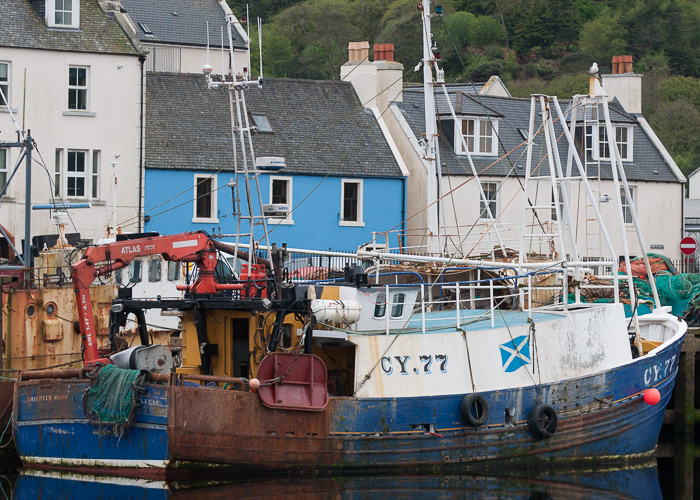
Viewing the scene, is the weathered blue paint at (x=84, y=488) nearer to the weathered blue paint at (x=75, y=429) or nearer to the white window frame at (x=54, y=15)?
the weathered blue paint at (x=75, y=429)

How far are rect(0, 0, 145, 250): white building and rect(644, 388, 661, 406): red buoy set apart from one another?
52.8 feet

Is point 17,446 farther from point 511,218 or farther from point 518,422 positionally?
point 511,218

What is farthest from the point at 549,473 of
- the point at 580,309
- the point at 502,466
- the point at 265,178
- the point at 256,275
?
the point at 265,178

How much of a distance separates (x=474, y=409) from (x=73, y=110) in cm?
1706

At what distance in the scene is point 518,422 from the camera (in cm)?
2170

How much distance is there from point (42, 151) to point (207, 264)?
13.7m

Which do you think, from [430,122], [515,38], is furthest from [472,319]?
[515,38]

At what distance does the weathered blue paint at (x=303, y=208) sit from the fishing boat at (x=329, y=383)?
12.3 m

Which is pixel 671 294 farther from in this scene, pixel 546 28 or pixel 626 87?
pixel 546 28

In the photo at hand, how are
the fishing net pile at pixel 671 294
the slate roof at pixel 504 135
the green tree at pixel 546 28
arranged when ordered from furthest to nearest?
the green tree at pixel 546 28 < the slate roof at pixel 504 135 < the fishing net pile at pixel 671 294

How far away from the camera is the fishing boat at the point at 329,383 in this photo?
19781 millimetres

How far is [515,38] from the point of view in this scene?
88562 millimetres

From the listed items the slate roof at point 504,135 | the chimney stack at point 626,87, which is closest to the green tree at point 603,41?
the chimney stack at point 626,87

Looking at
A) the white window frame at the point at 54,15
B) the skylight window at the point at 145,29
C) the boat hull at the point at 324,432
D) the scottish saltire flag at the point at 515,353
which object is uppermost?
the skylight window at the point at 145,29
